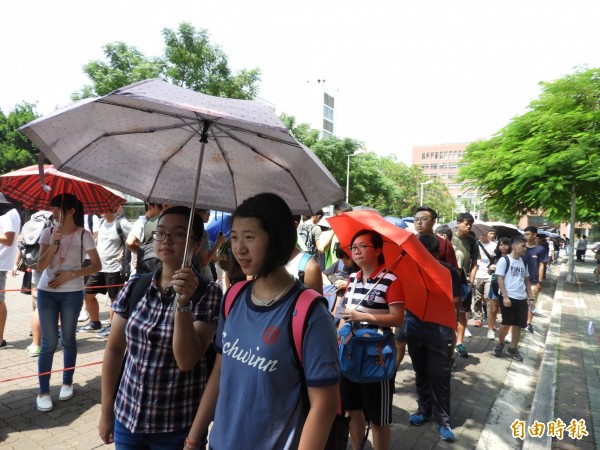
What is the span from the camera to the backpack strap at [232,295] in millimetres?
1649

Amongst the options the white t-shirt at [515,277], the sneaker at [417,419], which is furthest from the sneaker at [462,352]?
the sneaker at [417,419]

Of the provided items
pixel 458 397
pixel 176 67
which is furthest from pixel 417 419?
pixel 176 67

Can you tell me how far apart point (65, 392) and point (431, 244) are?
3899 mm

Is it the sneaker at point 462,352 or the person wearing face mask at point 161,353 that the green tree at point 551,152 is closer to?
the sneaker at point 462,352

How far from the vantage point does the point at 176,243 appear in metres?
1.91

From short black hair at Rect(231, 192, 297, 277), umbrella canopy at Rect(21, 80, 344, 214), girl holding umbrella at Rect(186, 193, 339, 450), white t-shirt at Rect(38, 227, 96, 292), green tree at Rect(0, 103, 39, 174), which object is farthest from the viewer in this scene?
green tree at Rect(0, 103, 39, 174)

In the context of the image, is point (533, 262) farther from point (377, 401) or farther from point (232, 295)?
point (232, 295)

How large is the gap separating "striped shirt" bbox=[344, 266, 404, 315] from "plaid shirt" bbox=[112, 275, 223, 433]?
4.42 feet

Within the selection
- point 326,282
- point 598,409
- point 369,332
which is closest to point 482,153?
point 598,409

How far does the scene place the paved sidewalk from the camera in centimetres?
339

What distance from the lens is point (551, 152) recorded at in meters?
11.4

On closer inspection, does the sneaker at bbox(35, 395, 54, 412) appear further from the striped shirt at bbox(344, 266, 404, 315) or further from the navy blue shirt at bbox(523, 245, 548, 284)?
the navy blue shirt at bbox(523, 245, 548, 284)

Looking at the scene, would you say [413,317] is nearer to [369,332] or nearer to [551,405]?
[369,332]

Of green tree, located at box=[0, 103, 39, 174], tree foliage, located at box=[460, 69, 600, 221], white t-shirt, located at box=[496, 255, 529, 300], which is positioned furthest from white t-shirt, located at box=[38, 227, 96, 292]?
green tree, located at box=[0, 103, 39, 174]
